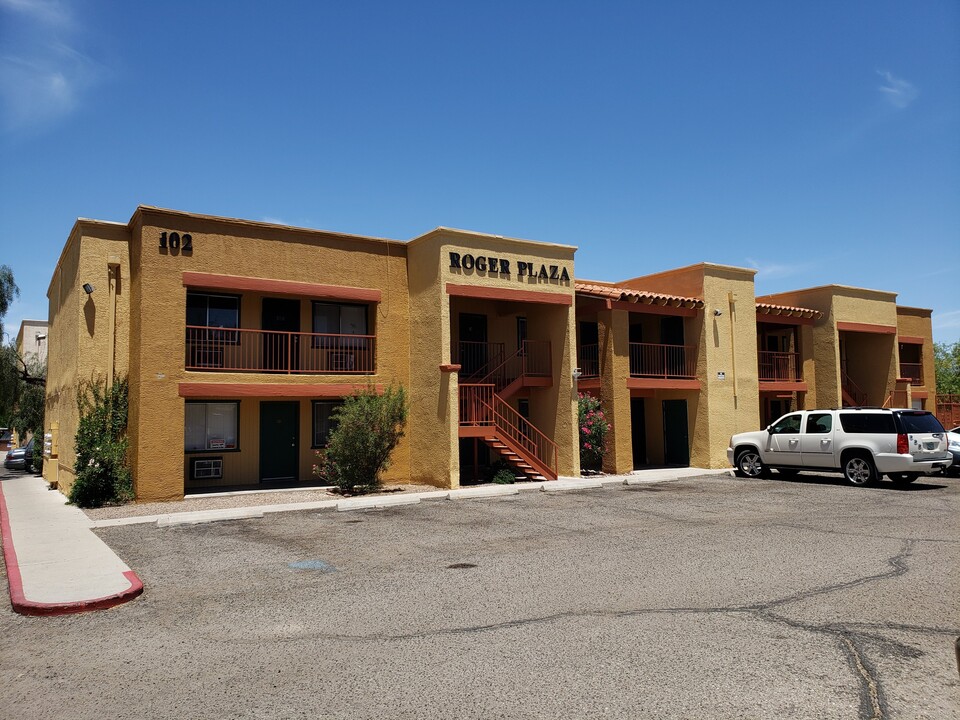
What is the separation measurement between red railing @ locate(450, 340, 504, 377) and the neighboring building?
0.05 metres

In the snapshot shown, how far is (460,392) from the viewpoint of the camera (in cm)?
2017

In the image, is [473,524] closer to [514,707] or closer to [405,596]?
[405,596]

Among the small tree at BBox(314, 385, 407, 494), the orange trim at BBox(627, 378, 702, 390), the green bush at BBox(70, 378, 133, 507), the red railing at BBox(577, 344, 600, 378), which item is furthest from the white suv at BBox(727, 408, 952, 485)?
the green bush at BBox(70, 378, 133, 507)

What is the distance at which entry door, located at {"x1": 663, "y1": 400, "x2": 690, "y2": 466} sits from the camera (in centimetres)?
2445

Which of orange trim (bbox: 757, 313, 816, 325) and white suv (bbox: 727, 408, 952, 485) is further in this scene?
orange trim (bbox: 757, 313, 816, 325)

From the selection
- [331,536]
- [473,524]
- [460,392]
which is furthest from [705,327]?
[331,536]

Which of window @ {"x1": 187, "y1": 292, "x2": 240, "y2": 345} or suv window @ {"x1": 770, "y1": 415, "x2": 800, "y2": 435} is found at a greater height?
window @ {"x1": 187, "y1": 292, "x2": 240, "y2": 345}

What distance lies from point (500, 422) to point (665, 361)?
6592mm

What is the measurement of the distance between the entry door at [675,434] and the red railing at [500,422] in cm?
588

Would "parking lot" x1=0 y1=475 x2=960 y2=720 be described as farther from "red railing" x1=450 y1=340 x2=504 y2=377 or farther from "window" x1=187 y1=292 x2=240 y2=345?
"red railing" x1=450 y1=340 x2=504 y2=377

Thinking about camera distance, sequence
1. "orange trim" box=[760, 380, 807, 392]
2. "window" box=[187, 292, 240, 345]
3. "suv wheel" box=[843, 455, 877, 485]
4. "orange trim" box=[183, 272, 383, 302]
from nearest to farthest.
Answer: "orange trim" box=[183, 272, 383, 302]
"suv wheel" box=[843, 455, 877, 485]
"window" box=[187, 292, 240, 345]
"orange trim" box=[760, 380, 807, 392]

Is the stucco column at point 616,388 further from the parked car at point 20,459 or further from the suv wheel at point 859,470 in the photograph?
the parked car at point 20,459

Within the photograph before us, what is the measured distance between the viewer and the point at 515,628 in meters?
6.73

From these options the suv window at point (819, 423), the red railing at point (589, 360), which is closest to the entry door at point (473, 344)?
the red railing at point (589, 360)
